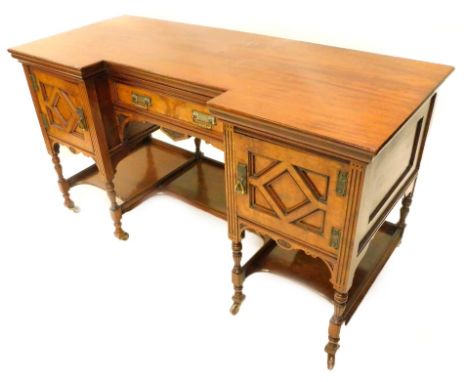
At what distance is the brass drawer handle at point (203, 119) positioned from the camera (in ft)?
5.97

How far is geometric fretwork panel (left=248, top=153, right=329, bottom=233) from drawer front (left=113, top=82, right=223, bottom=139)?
342mm

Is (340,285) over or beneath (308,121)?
beneath

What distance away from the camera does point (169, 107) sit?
1.95 m

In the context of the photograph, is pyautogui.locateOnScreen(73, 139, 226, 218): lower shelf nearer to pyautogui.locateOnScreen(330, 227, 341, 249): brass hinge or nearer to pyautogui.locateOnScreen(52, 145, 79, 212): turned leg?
pyautogui.locateOnScreen(52, 145, 79, 212): turned leg

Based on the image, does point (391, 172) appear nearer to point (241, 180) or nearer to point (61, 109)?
point (241, 180)

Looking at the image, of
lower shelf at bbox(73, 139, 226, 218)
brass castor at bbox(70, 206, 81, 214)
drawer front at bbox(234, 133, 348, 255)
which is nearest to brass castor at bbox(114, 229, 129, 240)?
lower shelf at bbox(73, 139, 226, 218)

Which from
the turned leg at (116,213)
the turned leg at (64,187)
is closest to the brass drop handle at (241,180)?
the turned leg at (116,213)

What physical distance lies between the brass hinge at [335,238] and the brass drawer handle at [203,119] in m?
0.67

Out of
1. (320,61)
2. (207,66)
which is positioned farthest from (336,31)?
(207,66)

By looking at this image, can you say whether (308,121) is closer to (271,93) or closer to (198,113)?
(271,93)

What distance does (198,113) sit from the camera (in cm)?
184

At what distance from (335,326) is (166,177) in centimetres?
150

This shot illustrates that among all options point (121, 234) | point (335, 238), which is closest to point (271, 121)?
point (335, 238)

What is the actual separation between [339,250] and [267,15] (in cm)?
144
